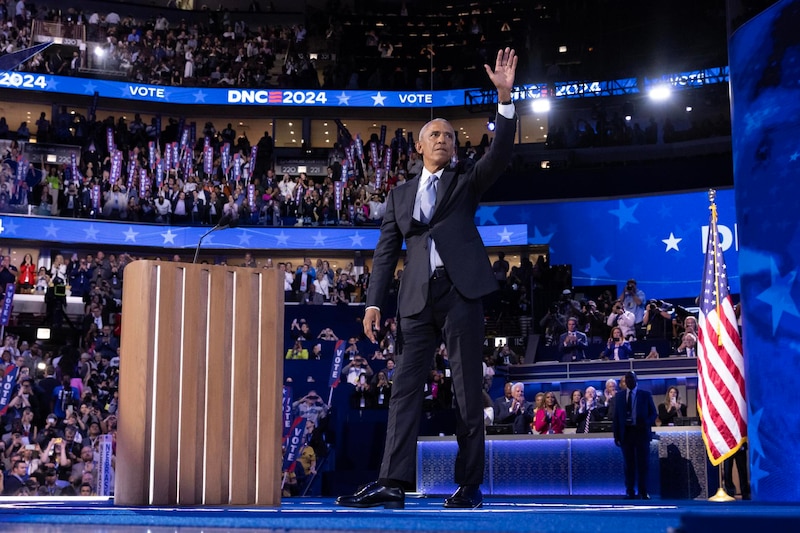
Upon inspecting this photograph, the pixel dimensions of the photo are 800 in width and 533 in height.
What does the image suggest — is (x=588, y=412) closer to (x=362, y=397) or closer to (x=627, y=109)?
(x=362, y=397)

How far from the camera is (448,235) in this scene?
3.84m

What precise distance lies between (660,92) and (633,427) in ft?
43.5

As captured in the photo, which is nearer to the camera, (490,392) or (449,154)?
(449,154)

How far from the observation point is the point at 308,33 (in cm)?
2894

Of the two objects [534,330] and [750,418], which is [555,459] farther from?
→ [534,330]

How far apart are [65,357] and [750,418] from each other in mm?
13331

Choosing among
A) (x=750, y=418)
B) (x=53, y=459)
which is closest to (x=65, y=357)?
(x=53, y=459)

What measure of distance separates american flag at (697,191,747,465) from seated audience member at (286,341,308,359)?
9.18 meters

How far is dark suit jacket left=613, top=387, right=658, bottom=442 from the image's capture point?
10797mm

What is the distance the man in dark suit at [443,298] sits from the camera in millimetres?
3701

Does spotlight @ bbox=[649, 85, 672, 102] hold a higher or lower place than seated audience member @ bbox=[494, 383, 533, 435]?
higher

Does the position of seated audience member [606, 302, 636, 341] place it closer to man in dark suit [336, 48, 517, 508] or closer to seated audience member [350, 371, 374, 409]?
seated audience member [350, 371, 374, 409]

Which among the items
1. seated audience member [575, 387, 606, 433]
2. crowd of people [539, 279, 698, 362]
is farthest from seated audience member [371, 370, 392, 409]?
seated audience member [575, 387, 606, 433]

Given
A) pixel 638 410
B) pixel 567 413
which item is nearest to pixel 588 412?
pixel 567 413
